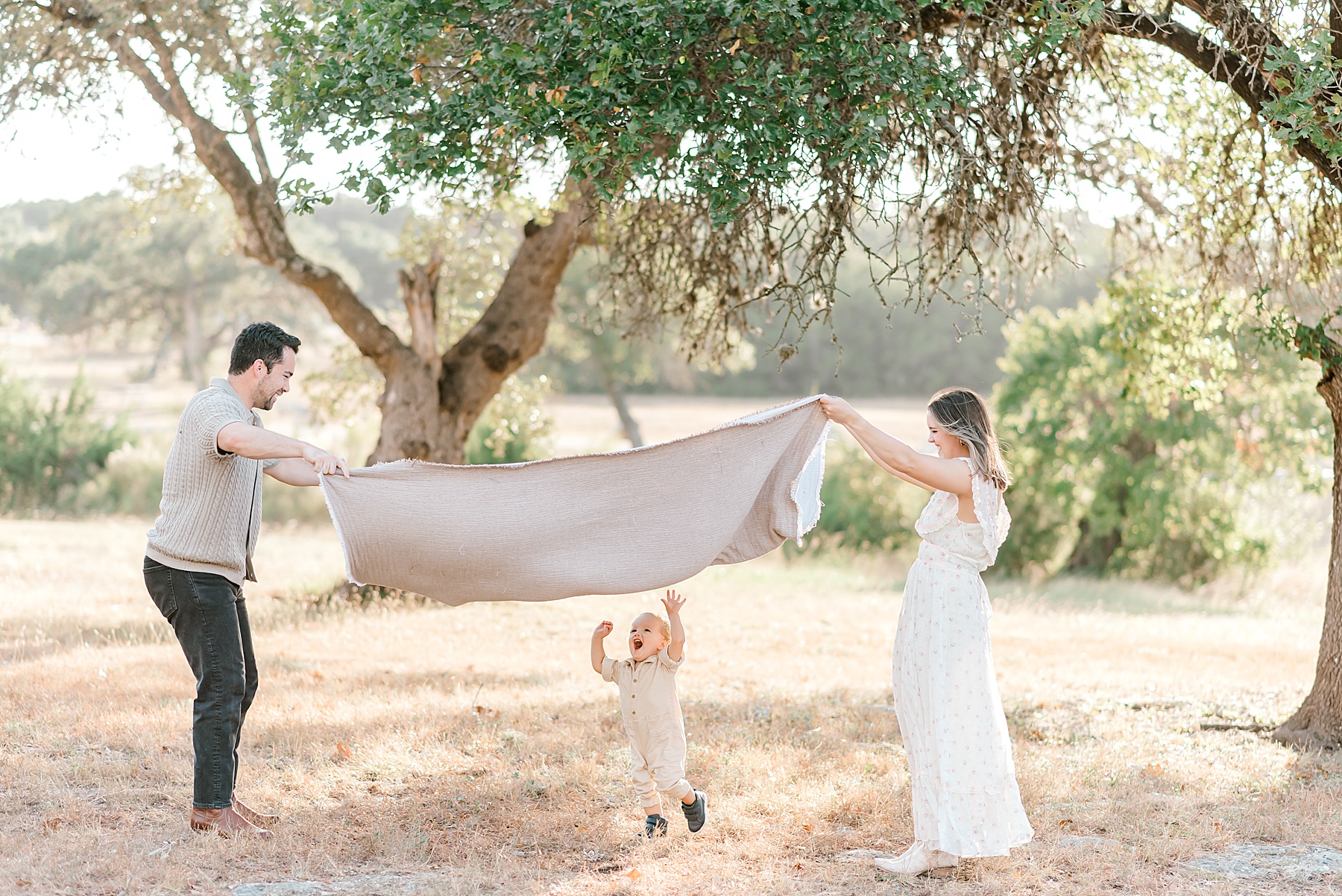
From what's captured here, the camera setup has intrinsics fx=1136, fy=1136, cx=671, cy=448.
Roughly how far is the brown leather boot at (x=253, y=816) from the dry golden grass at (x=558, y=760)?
0.17 m

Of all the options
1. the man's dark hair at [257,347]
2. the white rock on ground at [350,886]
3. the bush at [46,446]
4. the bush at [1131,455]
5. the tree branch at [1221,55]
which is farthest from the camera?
the bush at [46,446]

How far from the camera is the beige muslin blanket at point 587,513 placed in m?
4.99

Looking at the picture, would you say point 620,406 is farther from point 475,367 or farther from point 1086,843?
point 1086,843

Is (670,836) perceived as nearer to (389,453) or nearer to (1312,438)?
(389,453)

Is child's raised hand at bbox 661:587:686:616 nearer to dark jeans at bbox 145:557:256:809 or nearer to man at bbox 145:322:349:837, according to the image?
man at bbox 145:322:349:837

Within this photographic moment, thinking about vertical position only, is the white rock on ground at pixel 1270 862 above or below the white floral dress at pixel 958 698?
below

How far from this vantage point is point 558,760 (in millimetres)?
6480

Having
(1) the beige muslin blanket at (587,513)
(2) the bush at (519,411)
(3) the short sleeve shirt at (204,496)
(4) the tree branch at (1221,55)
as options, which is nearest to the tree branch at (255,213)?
(2) the bush at (519,411)

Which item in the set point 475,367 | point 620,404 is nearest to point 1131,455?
point 475,367

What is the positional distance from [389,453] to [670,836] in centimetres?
796

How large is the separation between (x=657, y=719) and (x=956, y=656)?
4.38ft

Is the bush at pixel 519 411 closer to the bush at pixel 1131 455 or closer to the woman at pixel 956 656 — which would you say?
the bush at pixel 1131 455

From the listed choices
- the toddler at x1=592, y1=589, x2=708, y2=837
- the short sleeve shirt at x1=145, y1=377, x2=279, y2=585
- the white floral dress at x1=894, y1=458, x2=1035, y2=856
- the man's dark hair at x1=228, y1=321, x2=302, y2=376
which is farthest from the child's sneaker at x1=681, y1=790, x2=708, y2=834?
the man's dark hair at x1=228, y1=321, x2=302, y2=376

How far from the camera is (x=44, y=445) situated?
22.5m
